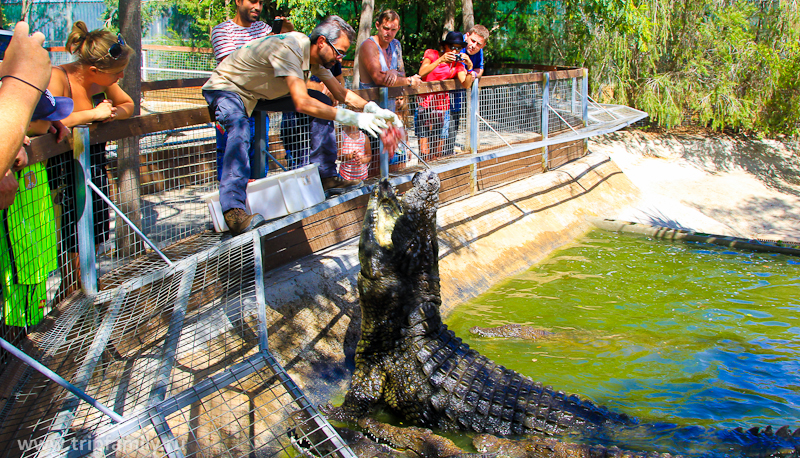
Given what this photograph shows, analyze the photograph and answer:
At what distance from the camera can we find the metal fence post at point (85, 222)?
9.48 feet

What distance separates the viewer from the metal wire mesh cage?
2029 mm

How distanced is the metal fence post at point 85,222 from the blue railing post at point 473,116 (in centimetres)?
448

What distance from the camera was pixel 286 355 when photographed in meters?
3.66

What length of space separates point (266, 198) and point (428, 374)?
1522mm

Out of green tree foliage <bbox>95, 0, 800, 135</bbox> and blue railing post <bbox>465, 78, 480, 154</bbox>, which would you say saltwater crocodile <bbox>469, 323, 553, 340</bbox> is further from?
green tree foliage <bbox>95, 0, 800, 135</bbox>

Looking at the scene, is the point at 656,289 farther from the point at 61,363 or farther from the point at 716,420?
the point at 61,363

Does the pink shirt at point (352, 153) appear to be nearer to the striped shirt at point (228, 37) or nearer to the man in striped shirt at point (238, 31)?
the man in striped shirt at point (238, 31)

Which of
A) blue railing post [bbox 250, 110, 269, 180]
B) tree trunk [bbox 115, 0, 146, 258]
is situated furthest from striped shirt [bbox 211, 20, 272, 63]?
blue railing post [bbox 250, 110, 269, 180]

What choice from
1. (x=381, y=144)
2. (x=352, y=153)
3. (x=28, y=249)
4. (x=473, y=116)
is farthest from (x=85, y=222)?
(x=473, y=116)

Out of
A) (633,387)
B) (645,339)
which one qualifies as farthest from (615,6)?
(633,387)

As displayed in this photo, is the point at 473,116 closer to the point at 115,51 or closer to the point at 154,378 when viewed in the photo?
the point at 115,51

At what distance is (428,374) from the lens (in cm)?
352

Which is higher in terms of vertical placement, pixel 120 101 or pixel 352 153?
pixel 120 101

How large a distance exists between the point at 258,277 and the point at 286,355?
107 cm
